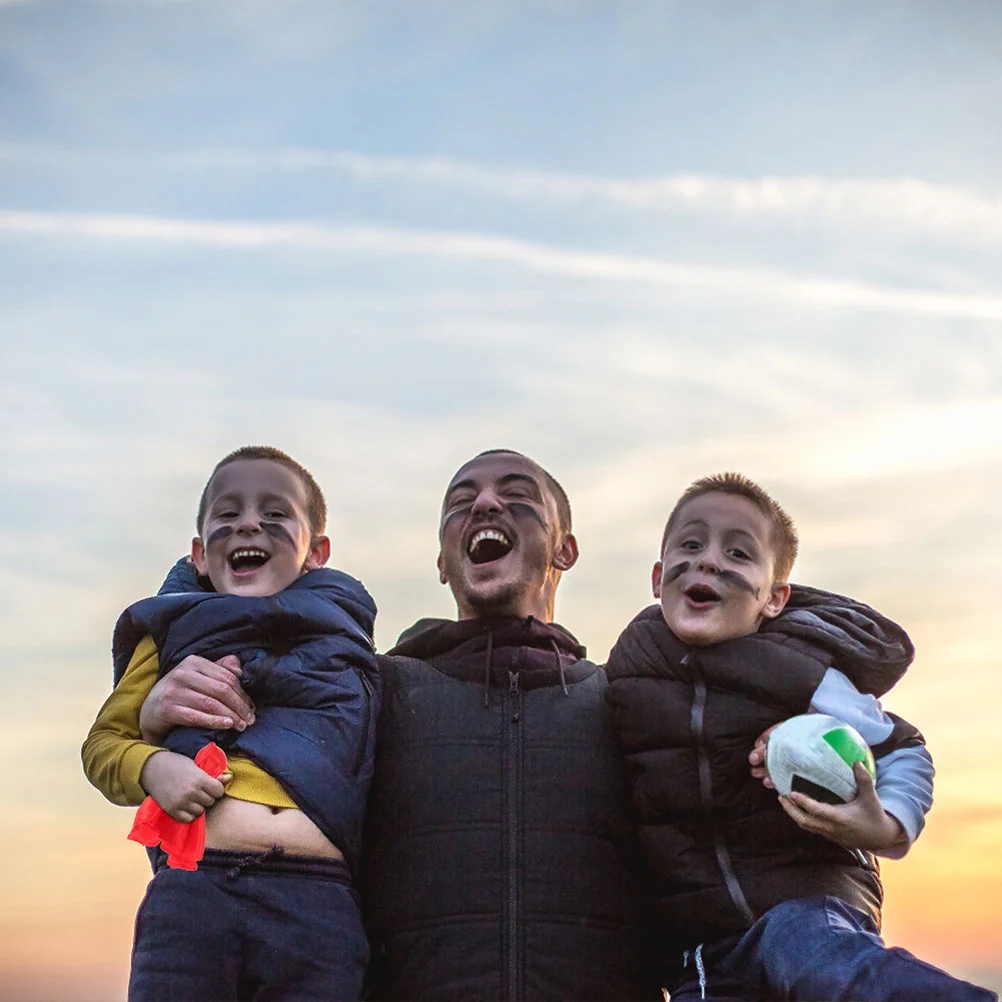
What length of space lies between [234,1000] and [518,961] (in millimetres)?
1017

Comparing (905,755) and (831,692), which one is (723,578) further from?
(905,755)

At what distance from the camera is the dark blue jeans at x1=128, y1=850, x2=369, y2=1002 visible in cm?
413

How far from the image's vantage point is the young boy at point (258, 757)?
4.18m

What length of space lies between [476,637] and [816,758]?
166 centimetres

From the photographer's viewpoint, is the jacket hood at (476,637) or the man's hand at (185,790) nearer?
the man's hand at (185,790)

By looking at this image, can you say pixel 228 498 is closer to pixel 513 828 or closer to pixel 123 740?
pixel 123 740

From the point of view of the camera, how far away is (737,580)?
189 inches

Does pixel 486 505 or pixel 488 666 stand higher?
pixel 486 505

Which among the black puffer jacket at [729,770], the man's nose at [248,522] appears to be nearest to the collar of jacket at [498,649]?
the black puffer jacket at [729,770]

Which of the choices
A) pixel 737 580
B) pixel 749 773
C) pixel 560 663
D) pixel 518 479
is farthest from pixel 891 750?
pixel 518 479

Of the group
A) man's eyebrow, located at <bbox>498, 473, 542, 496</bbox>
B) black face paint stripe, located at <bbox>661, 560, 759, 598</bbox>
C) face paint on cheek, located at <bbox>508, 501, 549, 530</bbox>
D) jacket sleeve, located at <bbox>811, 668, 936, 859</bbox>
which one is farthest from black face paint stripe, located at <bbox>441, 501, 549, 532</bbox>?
jacket sleeve, located at <bbox>811, 668, 936, 859</bbox>

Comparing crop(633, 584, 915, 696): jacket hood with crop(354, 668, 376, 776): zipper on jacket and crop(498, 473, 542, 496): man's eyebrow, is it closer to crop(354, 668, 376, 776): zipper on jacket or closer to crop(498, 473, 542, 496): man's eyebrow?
crop(498, 473, 542, 496): man's eyebrow

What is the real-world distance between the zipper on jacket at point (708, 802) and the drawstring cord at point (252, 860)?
4.88ft

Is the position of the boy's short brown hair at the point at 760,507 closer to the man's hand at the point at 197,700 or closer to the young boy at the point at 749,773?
the young boy at the point at 749,773
